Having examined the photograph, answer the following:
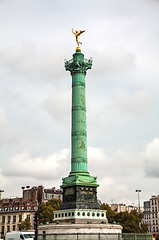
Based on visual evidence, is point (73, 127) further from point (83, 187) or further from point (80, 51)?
point (80, 51)

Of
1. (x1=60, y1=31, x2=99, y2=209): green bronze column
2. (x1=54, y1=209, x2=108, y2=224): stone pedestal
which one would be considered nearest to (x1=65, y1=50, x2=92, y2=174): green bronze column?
(x1=60, y1=31, x2=99, y2=209): green bronze column

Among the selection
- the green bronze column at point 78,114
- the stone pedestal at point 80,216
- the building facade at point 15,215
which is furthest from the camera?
the building facade at point 15,215

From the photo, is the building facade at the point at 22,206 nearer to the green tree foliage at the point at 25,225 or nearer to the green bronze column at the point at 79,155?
the green tree foliage at the point at 25,225

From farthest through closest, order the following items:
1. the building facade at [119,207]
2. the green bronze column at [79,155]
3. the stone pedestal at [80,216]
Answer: the building facade at [119,207] < the green bronze column at [79,155] < the stone pedestal at [80,216]

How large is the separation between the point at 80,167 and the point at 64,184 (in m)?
3.80

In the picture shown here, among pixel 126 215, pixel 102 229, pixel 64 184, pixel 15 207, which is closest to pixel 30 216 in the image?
pixel 15 207

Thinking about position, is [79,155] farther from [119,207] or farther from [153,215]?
[153,215]

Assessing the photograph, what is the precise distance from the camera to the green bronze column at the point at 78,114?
53.7 meters

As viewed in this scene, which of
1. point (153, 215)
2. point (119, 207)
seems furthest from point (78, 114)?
point (153, 215)

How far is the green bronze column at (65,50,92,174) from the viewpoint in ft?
176

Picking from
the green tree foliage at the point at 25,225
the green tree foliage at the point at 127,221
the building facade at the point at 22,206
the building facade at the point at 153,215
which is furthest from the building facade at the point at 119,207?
the green tree foliage at the point at 127,221

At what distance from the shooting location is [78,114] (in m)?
55.8

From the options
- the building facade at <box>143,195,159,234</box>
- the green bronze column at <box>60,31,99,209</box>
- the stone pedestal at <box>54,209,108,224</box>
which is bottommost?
the building facade at <box>143,195,159,234</box>

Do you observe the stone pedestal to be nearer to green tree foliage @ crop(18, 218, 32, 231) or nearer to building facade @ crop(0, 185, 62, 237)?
green tree foliage @ crop(18, 218, 32, 231)
